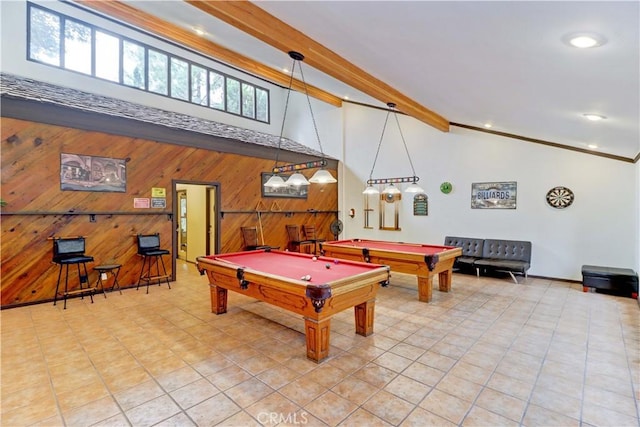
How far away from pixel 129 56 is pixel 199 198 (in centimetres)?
366

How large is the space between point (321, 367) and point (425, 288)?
8.53 feet

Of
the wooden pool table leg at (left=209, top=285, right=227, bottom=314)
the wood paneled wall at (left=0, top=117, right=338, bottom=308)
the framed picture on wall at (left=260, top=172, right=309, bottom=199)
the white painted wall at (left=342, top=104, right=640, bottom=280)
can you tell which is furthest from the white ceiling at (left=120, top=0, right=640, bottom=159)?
the framed picture on wall at (left=260, top=172, right=309, bottom=199)

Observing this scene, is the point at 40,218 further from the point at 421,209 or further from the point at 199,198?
the point at 421,209

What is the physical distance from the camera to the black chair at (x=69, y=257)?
4879 mm

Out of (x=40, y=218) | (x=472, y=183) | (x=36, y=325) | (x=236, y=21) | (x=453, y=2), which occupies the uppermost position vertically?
(x=236, y=21)

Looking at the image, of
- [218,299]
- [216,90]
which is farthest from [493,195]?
[216,90]

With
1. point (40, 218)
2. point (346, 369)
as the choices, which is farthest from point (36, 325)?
point (346, 369)

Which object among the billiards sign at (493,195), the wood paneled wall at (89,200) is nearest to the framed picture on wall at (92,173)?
the wood paneled wall at (89,200)

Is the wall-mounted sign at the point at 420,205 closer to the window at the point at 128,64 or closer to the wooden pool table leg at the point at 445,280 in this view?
the wooden pool table leg at the point at 445,280

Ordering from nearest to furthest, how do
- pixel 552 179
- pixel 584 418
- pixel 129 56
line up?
pixel 584 418, pixel 552 179, pixel 129 56

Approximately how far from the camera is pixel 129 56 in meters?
7.23

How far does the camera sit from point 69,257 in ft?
16.4

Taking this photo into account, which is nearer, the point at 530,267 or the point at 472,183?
the point at 530,267

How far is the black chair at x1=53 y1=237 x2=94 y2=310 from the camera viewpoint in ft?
16.0
